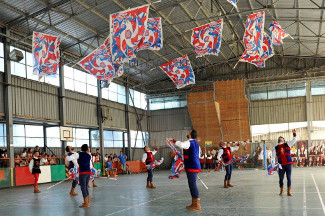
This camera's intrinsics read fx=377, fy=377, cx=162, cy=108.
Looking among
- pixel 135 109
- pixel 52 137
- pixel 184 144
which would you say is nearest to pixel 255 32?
pixel 184 144

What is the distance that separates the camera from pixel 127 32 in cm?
1786

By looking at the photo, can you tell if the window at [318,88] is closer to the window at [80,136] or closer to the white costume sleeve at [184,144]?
the window at [80,136]

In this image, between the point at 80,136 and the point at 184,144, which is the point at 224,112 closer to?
the point at 80,136

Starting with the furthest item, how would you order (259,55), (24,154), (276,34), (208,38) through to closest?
(24,154), (276,34), (208,38), (259,55)

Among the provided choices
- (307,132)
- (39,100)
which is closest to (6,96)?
(39,100)

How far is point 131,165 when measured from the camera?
43906 mm

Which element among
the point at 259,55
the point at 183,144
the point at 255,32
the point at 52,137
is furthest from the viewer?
the point at 52,137

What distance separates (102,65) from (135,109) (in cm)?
2862

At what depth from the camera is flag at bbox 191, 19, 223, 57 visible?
2262cm

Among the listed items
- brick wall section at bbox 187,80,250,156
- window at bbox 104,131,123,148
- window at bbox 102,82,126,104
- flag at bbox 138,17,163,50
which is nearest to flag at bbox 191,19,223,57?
flag at bbox 138,17,163,50

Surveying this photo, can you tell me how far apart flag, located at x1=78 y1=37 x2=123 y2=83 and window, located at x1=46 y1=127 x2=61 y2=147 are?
1611cm

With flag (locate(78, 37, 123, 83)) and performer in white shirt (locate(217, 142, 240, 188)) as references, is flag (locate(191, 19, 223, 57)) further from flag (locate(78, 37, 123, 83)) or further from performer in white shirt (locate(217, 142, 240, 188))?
performer in white shirt (locate(217, 142, 240, 188))

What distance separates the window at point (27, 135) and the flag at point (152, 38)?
1737 cm

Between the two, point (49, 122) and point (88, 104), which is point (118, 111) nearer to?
point (88, 104)
